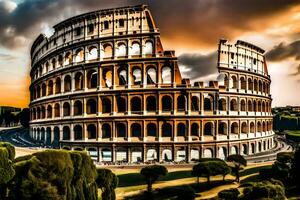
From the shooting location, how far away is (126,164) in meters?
37.3

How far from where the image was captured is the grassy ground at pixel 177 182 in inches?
1010

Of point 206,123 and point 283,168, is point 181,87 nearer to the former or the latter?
point 206,123

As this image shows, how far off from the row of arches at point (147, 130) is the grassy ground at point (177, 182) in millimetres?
6756

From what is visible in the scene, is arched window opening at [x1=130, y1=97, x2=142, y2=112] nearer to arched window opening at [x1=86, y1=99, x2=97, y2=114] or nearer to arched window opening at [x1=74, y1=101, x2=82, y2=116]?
arched window opening at [x1=86, y1=99, x2=97, y2=114]

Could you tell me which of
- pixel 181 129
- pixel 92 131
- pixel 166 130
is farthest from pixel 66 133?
pixel 181 129

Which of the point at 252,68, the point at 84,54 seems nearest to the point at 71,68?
the point at 84,54

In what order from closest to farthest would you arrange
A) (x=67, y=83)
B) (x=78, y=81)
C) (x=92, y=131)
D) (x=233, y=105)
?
(x=92, y=131), (x=78, y=81), (x=233, y=105), (x=67, y=83)

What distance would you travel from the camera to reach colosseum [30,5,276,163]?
Answer: 3944 cm

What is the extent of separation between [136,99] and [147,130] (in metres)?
4.33

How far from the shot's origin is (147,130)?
40.7 m

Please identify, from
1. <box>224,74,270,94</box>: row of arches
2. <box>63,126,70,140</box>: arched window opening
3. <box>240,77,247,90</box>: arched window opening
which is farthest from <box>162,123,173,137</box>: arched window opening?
<box>240,77,247,90</box>: arched window opening

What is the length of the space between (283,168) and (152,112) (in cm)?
1805

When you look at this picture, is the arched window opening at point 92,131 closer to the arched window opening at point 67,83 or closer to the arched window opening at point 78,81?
the arched window opening at point 78,81

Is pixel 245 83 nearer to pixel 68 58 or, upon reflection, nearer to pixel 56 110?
pixel 68 58
